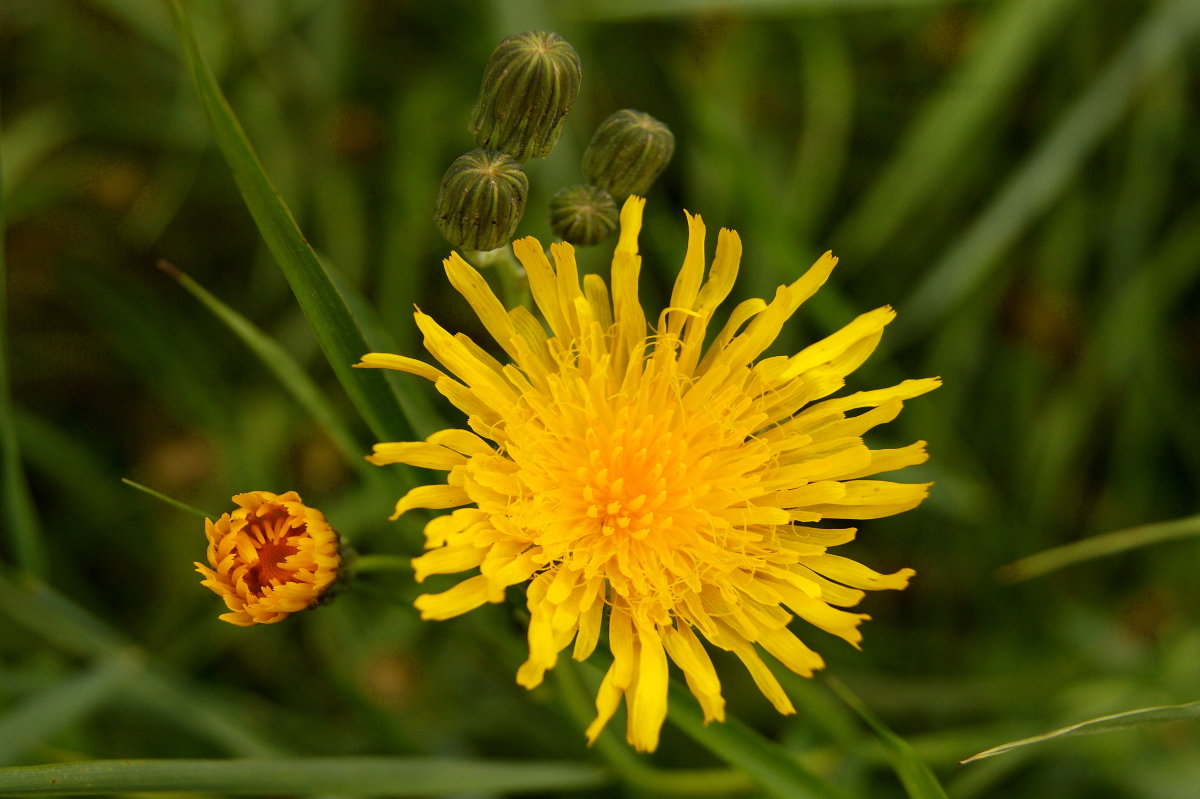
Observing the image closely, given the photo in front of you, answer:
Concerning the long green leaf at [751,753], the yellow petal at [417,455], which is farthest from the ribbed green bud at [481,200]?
the long green leaf at [751,753]

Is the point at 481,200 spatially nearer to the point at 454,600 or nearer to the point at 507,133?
the point at 507,133

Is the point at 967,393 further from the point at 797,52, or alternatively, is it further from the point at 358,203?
the point at 358,203

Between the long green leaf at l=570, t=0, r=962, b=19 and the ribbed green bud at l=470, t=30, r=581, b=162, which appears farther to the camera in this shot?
the long green leaf at l=570, t=0, r=962, b=19

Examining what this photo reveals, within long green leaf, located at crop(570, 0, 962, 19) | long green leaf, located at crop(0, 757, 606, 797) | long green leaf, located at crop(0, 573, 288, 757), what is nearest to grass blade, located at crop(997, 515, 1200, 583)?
long green leaf, located at crop(0, 757, 606, 797)

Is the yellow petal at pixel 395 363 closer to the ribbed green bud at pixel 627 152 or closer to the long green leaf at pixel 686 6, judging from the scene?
the ribbed green bud at pixel 627 152

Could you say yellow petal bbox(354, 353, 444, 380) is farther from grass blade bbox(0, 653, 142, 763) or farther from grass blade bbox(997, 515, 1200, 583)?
grass blade bbox(997, 515, 1200, 583)
